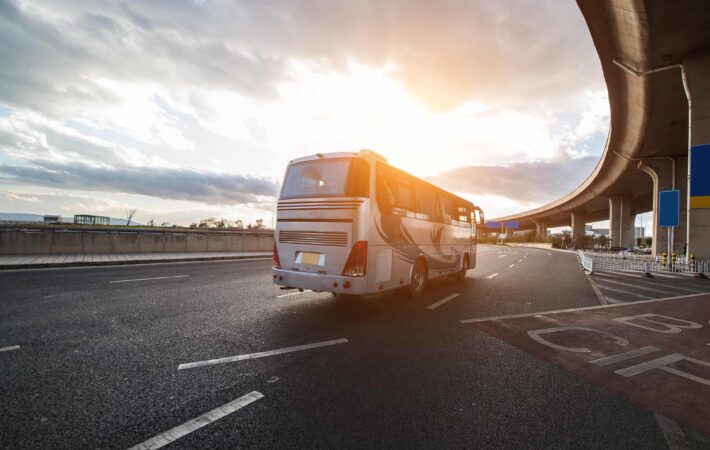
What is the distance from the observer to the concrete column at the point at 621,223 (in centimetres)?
5300

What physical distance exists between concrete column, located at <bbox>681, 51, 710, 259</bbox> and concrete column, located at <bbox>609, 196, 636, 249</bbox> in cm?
4170

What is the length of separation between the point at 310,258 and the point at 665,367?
5.74 m

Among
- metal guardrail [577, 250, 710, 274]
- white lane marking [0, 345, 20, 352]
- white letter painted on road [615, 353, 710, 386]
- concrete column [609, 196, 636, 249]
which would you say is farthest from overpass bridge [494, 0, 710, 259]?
→ concrete column [609, 196, 636, 249]

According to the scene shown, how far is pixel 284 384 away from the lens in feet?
11.2

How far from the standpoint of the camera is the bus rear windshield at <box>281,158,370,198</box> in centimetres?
649

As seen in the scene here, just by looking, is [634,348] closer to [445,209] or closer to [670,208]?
[445,209]

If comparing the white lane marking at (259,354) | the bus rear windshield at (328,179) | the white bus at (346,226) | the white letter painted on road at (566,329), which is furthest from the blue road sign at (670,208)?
the white lane marking at (259,354)

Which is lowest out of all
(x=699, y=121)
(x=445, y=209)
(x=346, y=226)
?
(x=346, y=226)

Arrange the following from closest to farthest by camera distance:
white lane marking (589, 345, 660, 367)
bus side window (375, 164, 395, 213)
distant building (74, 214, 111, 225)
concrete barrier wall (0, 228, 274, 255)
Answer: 1. white lane marking (589, 345, 660, 367)
2. bus side window (375, 164, 395, 213)
3. concrete barrier wall (0, 228, 274, 255)
4. distant building (74, 214, 111, 225)

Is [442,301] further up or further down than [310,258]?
further down

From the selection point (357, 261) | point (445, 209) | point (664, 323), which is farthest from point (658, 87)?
point (357, 261)

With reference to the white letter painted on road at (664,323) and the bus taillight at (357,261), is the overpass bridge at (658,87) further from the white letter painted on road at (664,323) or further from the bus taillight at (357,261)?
the bus taillight at (357,261)

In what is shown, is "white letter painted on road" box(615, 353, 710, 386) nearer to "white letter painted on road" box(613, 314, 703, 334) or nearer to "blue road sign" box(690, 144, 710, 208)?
"white letter painted on road" box(613, 314, 703, 334)

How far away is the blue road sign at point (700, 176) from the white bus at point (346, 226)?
17.0m
